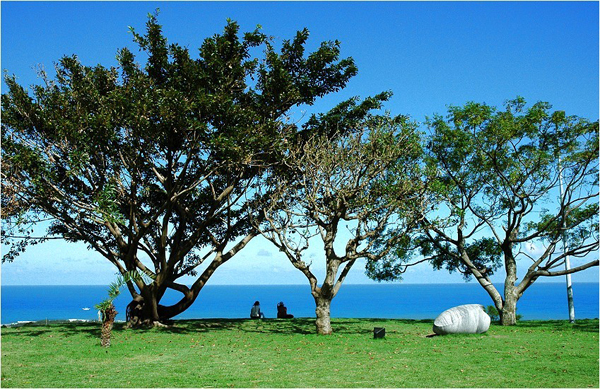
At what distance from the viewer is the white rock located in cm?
1789

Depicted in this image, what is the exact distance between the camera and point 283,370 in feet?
38.4

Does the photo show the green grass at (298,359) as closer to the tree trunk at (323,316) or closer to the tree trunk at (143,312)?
the tree trunk at (323,316)

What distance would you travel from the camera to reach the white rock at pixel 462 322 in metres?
17.9

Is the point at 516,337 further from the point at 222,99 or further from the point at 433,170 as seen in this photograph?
the point at 222,99

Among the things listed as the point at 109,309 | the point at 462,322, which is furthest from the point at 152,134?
the point at 462,322

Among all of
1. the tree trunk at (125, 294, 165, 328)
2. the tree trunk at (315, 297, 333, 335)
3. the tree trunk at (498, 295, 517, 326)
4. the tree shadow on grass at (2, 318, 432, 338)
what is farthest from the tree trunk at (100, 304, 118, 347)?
the tree trunk at (498, 295, 517, 326)

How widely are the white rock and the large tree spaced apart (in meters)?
8.66

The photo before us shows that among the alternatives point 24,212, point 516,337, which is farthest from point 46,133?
point 516,337

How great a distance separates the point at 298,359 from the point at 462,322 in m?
7.37

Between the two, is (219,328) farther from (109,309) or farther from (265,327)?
(109,309)

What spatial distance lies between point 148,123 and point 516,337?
14714mm

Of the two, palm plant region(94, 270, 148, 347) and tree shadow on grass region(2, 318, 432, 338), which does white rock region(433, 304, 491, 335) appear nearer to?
tree shadow on grass region(2, 318, 432, 338)

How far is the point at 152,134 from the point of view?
18.3 m

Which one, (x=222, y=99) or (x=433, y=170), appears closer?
(x=222, y=99)
